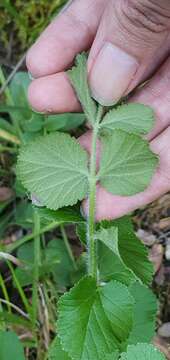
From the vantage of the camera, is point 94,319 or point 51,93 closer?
point 94,319

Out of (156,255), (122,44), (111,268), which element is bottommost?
(156,255)

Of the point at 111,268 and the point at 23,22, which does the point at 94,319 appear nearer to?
A: the point at 111,268

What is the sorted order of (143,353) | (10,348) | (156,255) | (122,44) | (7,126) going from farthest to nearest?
(7,126)
(156,255)
(10,348)
(122,44)
(143,353)

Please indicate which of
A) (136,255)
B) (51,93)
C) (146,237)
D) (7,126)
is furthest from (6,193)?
(136,255)

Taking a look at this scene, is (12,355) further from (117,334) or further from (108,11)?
(108,11)

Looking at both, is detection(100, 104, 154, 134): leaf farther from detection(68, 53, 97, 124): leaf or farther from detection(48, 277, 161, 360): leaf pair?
detection(48, 277, 161, 360): leaf pair

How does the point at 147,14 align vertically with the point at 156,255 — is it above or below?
above

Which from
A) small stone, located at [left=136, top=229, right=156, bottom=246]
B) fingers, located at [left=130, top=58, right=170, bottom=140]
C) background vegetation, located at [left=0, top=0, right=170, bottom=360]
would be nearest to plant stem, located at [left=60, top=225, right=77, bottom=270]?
background vegetation, located at [left=0, top=0, right=170, bottom=360]
